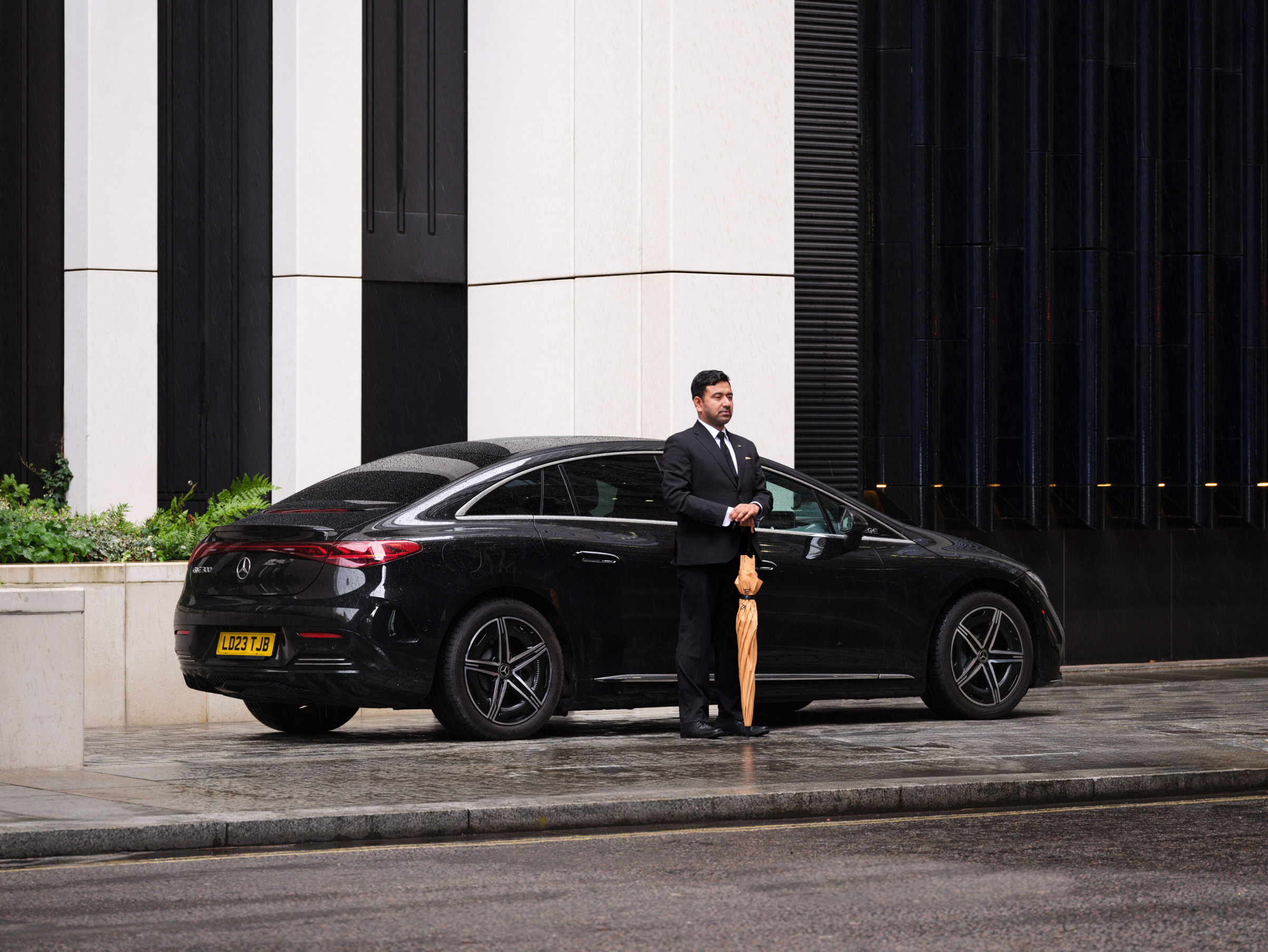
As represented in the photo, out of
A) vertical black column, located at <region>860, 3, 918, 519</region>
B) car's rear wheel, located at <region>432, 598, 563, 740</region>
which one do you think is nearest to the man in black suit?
car's rear wheel, located at <region>432, 598, 563, 740</region>

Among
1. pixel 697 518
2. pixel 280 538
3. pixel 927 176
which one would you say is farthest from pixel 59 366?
pixel 927 176

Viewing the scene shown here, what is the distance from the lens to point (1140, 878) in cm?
698

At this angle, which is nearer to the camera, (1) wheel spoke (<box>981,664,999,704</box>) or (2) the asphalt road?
(2) the asphalt road

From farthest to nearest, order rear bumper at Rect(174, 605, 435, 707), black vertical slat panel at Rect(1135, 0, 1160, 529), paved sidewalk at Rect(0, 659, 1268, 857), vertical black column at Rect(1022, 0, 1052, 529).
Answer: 1. black vertical slat panel at Rect(1135, 0, 1160, 529)
2. vertical black column at Rect(1022, 0, 1052, 529)
3. rear bumper at Rect(174, 605, 435, 707)
4. paved sidewalk at Rect(0, 659, 1268, 857)

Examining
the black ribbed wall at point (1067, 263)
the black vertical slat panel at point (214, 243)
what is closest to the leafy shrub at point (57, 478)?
the black vertical slat panel at point (214, 243)

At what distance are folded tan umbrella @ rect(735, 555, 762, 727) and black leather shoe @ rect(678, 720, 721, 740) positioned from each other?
185 mm

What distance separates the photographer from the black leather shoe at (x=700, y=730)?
10.7 meters

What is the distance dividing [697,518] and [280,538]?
2.19 meters

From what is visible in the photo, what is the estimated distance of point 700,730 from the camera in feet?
35.1

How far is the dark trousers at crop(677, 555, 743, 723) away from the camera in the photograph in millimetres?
10656

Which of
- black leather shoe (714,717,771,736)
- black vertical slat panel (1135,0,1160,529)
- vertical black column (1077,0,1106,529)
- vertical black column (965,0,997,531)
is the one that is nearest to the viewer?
black leather shoe (714,717,771,736)

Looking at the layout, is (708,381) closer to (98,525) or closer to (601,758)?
(601,758)

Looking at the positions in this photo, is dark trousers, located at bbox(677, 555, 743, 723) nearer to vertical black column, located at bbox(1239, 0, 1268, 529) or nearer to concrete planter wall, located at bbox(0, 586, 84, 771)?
concrete planter wall, located at bbox(0, 586, 84, 771)

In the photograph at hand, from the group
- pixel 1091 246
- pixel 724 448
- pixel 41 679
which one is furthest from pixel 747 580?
pixel 1091 246
